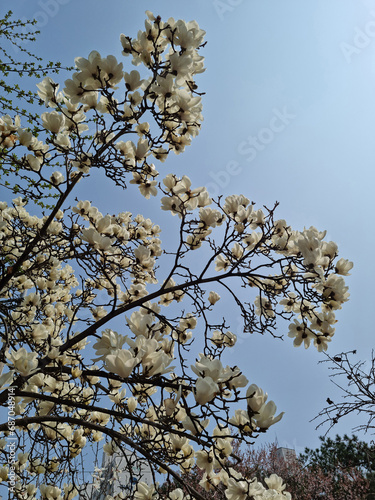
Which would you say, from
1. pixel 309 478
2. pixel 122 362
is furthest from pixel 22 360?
pixel 309 478

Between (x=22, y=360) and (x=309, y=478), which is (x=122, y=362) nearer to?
(x=22, y=360)

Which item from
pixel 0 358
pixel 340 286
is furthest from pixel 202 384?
pixel 340 286

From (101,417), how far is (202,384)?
1.34m

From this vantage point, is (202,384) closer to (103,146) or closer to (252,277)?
(252,277)

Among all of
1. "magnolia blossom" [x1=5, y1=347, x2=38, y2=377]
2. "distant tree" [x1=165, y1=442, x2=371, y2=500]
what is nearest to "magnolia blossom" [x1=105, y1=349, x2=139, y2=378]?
"magnolia blossom" [x1=5, y1=347, x2=38, y2=377]

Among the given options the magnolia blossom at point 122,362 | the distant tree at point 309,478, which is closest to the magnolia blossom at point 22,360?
the magnolia blossom at point 122,362

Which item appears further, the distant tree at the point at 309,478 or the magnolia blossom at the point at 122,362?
the distant tree at the point at 309,478

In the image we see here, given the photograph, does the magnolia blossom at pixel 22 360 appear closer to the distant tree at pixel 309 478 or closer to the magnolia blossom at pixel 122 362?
the magnolia blossom at pixel 122 362

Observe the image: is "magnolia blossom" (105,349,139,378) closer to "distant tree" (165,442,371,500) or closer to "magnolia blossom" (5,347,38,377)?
"magnolia blossom" (5,347,38,377)

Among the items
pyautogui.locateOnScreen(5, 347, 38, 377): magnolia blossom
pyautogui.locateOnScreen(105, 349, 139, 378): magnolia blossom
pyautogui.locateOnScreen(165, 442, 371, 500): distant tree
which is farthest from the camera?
pyautogui.locateOnScreen(165, 442, 371, 500): distant tree

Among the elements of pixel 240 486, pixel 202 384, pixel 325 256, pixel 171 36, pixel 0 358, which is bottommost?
pixel 240 486

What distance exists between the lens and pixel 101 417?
6.93 feet

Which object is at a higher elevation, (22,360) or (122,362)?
(22,360)

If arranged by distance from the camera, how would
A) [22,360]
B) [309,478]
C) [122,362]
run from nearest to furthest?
[122,362] < [22,360] < [309,478]
